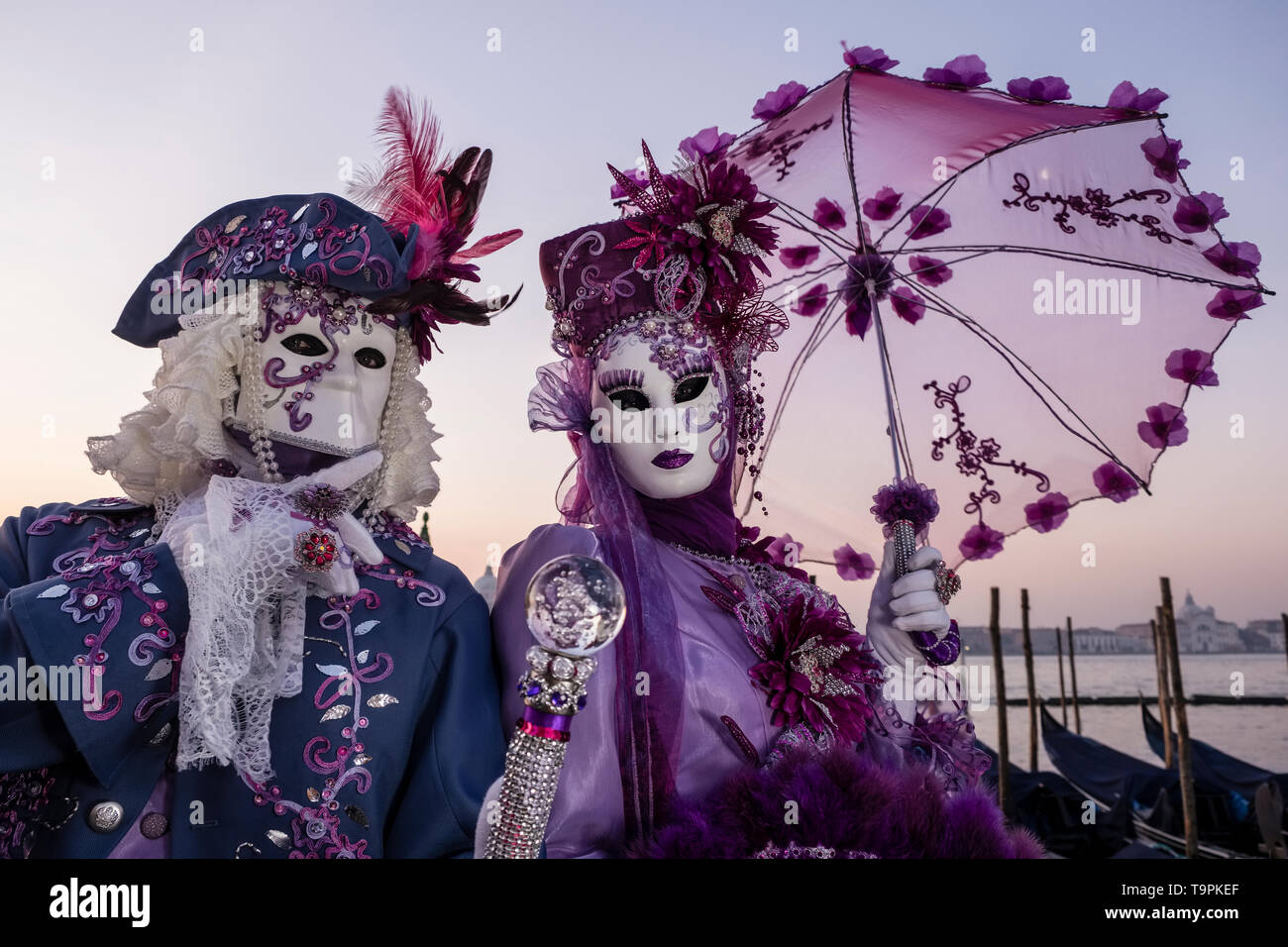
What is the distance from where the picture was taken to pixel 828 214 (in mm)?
2850

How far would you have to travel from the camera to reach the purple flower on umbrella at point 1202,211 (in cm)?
260

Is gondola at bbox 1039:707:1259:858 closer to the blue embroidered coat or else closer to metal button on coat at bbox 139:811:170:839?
the blue embroidered coat

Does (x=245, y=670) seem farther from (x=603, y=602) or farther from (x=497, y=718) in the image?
(x=603, y=602)

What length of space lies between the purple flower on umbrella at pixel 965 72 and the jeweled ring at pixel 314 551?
187 centimetres

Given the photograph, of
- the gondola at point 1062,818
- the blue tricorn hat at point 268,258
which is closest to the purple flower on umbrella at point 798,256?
the blue tricorn hat at point 268,258

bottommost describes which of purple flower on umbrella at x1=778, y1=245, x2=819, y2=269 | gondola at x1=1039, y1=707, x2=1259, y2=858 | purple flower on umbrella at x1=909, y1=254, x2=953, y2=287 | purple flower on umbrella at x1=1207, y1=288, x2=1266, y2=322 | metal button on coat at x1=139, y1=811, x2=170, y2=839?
gondola at x1=1039, y1=707, x2=1259, y2=858

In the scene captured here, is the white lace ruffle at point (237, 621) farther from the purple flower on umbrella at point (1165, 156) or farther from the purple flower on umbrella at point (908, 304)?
the purple flower on umbrella at point (1165, 156)

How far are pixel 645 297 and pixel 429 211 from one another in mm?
593

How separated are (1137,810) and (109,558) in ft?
48.7

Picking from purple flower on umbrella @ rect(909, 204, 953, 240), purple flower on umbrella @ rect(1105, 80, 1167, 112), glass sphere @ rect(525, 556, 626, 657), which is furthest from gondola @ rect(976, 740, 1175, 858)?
glass sphere @ rect(525, 556, 626, 657)

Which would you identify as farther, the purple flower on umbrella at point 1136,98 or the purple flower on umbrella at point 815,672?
the purple flower on umbrella at point 1136,98

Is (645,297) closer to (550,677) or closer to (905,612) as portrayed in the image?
(905,612)

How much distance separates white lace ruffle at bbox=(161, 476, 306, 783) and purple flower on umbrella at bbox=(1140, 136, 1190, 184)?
2.31 meters

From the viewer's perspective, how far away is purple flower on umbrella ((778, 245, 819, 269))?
2920 millimetres
